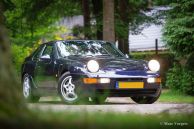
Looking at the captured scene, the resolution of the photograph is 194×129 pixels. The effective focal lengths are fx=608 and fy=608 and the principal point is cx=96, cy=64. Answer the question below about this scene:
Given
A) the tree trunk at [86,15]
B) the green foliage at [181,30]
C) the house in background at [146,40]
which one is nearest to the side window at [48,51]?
the green foliage at [181,30]

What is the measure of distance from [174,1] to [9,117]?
55.7 ft

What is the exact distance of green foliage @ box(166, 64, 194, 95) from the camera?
17594mm

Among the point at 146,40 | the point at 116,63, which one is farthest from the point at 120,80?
the point at 146,40

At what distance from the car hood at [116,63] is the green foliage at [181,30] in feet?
20.3

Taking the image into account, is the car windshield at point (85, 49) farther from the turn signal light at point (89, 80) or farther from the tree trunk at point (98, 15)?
the tree trunk at point (98, 15)

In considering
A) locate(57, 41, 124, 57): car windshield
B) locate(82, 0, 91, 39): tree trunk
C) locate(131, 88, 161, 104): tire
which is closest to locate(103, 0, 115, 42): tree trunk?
locate(82, 0, 91, 39): tree trunk

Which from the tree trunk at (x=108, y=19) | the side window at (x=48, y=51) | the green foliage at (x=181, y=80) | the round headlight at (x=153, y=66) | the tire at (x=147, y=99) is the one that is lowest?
the green foliage at (x=181, y=80)

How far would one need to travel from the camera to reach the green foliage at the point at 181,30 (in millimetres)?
17672

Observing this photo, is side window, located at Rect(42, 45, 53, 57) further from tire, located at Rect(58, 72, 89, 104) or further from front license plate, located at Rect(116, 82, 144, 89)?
front license plate, located at Rect(116, 82, 144, 89)

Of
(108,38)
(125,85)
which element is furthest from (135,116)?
(108,38)

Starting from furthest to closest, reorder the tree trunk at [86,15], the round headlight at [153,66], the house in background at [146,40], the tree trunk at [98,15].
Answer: the house in background at [146,40], the tree trunk at [86,15], the tree trunk at [98,15], the round headlight at [153,66]

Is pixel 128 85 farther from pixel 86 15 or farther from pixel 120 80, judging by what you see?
pixel 86 15

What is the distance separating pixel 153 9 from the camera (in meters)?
24.7

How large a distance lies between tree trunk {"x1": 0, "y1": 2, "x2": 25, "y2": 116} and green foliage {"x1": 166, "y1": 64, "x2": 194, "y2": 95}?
14925 mm
